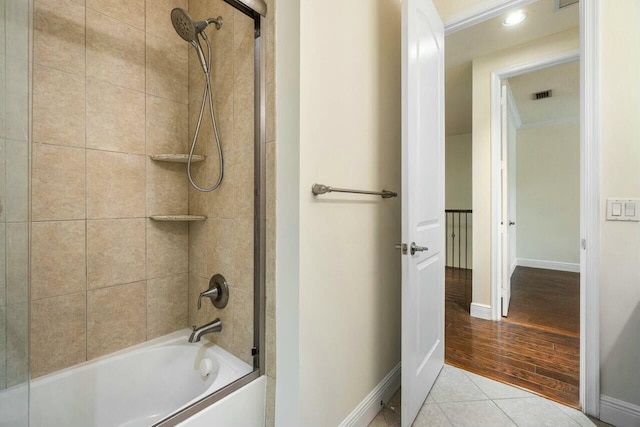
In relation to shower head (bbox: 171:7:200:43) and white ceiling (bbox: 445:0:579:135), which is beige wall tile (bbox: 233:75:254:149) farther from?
white ceiling (bbox: 445:0:579:135)

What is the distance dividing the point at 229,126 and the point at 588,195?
1.93 meters

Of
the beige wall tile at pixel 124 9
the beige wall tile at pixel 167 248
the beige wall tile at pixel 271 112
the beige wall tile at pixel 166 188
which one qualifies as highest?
the beige wall tile at pixel 124 9

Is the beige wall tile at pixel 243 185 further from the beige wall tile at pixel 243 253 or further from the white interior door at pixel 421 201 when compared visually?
the white interior door at pixel 421 201

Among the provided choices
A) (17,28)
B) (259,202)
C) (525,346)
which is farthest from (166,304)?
(525,346)

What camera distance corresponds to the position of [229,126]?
1.42 m

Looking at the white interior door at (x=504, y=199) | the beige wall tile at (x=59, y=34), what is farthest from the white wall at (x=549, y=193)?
the beige wall tile at (x=59, y=34)

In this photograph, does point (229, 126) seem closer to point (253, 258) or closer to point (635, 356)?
point (253, 258)

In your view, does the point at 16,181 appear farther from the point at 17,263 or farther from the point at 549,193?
the point at 549,193

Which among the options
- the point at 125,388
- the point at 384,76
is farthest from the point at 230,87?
the point at 125,388

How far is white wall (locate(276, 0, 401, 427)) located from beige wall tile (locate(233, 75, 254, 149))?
0.26m

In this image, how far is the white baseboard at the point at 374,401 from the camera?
4.30ft

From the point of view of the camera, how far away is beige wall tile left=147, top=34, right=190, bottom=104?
5.19 feet

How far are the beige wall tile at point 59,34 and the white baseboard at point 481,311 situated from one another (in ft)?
11.6

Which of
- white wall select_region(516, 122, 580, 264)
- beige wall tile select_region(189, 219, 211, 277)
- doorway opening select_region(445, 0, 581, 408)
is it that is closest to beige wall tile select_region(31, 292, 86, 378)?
beige wall tile select_region(189, 219, 211, 277)
